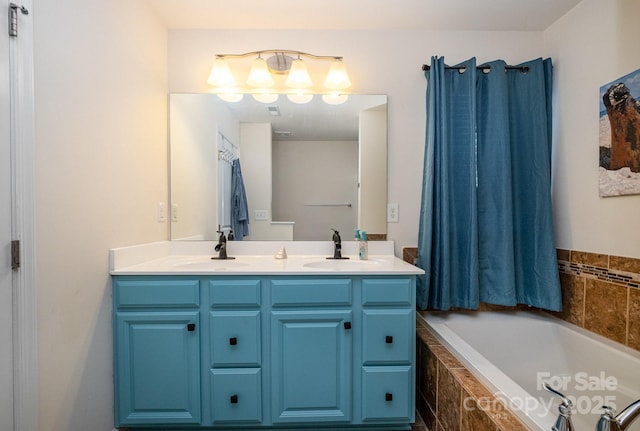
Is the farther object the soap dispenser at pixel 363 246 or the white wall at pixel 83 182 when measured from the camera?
the soap dispenser at pixel 363 246

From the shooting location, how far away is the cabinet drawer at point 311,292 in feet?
4.85

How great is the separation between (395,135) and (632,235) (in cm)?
131

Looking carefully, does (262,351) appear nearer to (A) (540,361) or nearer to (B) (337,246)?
(B) (337,246)

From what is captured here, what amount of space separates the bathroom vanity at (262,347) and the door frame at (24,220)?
0.41m

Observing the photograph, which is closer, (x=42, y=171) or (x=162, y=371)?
→ (x=42, y=171)

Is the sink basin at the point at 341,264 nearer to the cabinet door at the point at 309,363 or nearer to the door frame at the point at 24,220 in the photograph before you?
the cabinet door at the point at 309,363

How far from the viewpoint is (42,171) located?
1.09m

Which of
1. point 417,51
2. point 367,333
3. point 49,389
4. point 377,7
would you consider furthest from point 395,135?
point 49,389

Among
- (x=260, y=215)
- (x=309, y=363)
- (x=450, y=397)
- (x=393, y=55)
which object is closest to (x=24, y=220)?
(x=260, y=215)

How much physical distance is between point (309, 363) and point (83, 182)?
1.32 m

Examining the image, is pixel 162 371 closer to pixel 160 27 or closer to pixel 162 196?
pixel 162 196

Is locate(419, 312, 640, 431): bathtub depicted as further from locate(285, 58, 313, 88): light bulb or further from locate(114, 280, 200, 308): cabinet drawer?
locate(285, 58, 313, 88): light bulb

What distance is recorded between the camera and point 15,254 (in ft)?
3.26

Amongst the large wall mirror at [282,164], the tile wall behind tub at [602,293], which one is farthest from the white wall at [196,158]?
the tile wall behind tub at [602,293]
